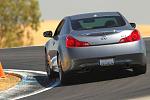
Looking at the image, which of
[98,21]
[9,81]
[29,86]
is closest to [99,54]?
[98,21]

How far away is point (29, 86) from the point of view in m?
15.2

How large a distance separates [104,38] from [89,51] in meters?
0.43

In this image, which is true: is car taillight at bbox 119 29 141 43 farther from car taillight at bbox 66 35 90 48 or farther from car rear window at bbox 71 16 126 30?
car taillight at bbox 66 35 90 48

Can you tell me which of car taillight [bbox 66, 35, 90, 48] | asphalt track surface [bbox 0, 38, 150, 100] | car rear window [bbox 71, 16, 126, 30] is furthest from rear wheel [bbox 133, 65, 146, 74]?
car taillight [bbox 66, 35, 90, 48]

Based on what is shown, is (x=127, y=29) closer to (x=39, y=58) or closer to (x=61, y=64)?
(x=61, y=64)

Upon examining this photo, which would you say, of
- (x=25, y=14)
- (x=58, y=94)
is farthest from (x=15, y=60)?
(x=25, y=14)

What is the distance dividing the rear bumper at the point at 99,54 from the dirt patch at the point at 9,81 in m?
1.84

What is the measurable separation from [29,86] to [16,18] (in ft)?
166

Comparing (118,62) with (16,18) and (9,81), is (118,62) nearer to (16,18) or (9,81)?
(9,81)

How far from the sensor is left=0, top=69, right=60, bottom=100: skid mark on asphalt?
45.1ft

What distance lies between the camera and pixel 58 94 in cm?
1316

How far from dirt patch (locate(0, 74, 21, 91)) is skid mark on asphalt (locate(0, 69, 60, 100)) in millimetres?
181

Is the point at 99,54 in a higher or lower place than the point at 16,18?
higher

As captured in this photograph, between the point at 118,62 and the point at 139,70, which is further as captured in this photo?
the point at 139,70
